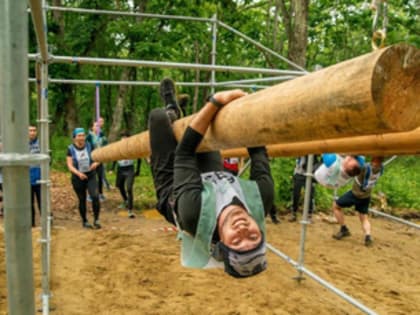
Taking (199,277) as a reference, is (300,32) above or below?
above

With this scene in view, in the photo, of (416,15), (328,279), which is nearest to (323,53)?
(416,15)

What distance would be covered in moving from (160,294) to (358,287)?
212 cm

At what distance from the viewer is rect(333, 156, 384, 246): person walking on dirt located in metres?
5.60

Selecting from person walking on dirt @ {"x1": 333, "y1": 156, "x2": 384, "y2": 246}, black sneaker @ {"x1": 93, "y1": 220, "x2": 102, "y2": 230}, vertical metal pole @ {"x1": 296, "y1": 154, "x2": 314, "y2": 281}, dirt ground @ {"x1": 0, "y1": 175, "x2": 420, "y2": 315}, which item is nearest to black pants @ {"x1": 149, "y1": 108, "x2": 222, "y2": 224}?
dirt ground @ {"x1": 0, "y1": 175, "x2": 420, "y2": 315}

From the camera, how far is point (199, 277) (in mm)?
4605

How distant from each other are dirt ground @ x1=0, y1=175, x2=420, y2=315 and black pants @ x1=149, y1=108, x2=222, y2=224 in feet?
5.60

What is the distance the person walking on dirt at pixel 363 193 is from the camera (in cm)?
560

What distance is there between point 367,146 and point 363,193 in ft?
13.4

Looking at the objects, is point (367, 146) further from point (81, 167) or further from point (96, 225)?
point (96, 225)

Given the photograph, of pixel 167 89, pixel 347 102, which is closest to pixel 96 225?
pixel 167 89

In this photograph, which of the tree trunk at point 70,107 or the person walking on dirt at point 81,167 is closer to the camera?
the person walking on dirt at point 81,167

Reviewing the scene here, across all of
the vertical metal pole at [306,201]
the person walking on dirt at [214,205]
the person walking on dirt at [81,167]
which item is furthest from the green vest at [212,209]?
the person walking on dirt at [81,167]

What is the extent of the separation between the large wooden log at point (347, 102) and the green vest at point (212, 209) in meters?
0.78

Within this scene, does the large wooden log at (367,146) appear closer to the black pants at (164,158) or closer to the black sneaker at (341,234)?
the black pants at (164,158)
